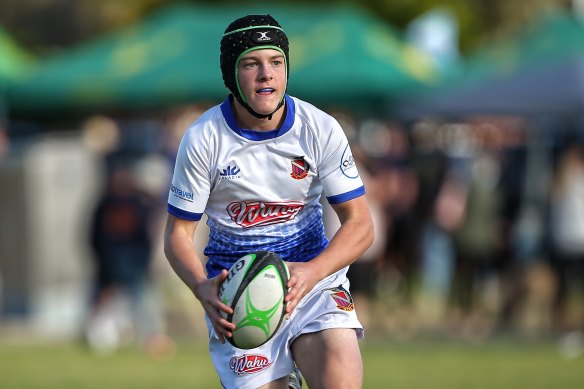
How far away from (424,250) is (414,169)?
130cm

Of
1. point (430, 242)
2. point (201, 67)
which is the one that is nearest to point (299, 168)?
point (430, 242)

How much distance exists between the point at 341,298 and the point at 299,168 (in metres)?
0.67

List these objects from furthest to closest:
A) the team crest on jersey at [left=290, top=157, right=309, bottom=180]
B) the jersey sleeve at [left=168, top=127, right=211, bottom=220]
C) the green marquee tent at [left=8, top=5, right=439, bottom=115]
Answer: the green marquee tent at [left=8, top=5, right=439, bottom=115]
the team crest on jersey at [left=290, top=157, right=309, bottom=180]
the jersey sleeve at [left=168, top=127, right=211, bottom=220]

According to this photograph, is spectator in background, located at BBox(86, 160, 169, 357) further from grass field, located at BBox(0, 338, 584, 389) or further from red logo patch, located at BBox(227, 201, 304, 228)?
red logo patch, located at BBox(227, 201, 304, 228)

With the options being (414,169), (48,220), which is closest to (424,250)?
(414,169)

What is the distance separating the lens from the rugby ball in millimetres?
5750

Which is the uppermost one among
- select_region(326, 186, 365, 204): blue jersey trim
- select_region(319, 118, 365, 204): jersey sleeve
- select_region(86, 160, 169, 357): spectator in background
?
select_region(319, 118, 365, 204): jersey sleeve

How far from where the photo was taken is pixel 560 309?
54.1 ft

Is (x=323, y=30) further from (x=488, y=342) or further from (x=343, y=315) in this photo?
(x=343, y=315)

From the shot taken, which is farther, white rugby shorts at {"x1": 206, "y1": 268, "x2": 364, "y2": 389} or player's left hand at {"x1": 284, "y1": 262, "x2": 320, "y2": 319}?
white rugby shorts at {"x1": 206, "y1": 268, "x2": 364, "y2": 389}

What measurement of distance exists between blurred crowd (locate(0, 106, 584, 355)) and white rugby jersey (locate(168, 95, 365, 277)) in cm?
765

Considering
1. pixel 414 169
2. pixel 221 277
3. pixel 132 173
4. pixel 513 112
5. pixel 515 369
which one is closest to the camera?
pixel 221 277

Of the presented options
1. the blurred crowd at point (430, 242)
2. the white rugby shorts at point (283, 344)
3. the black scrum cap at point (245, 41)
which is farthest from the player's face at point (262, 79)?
the blurred crowd at point (430, 242)

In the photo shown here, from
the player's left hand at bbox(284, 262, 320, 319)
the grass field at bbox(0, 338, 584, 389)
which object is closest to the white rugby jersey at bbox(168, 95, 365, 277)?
the player's left hand at bbox(284, 262, 320, 319)
